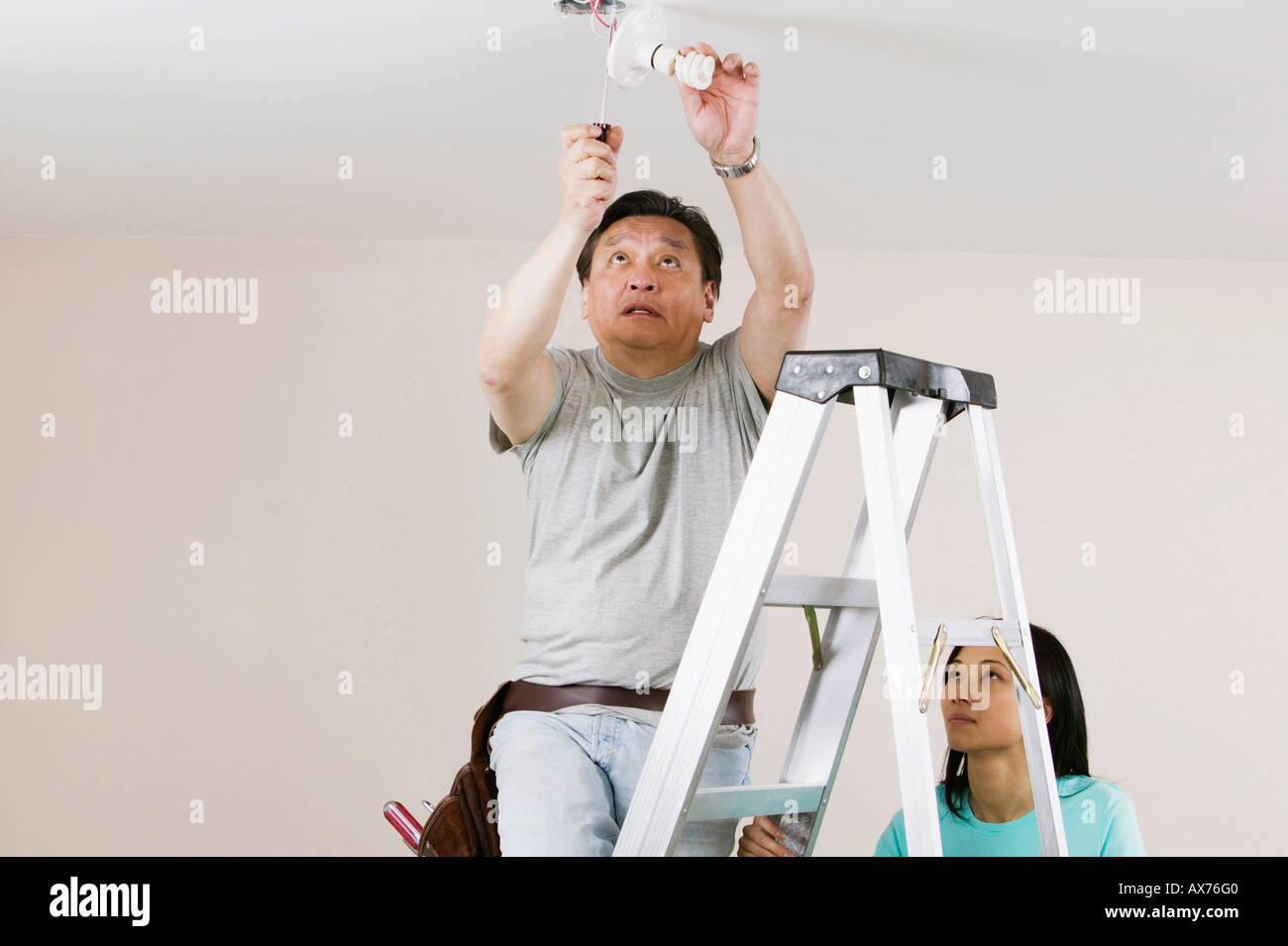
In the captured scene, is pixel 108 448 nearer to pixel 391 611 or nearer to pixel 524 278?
pixel 391 611

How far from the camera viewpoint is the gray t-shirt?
61.1 inches

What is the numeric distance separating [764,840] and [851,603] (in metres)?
0.31

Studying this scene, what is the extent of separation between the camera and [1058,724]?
85.4 inches

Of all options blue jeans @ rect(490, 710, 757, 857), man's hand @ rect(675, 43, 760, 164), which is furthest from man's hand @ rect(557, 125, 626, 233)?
blue jeans @ rect(490, 710, 757, 857)

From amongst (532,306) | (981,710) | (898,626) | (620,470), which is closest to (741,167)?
(532,306)

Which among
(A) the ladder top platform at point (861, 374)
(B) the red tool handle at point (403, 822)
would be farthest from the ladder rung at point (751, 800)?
(B) the red tool handle at point (403, 822)

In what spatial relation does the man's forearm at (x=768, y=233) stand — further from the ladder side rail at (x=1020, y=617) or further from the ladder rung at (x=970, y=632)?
the ladder rung at (x=970, y=632)

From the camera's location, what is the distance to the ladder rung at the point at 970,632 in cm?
121

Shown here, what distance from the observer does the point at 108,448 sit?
3748mm

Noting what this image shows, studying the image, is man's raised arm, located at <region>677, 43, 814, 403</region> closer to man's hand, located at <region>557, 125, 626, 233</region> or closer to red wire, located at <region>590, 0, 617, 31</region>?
man's hand, located at <region>557, 125, 626, 233</region>

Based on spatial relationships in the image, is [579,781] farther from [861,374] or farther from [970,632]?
[861,374]

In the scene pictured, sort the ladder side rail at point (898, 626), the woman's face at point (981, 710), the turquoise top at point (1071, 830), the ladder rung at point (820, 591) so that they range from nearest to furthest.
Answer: the ladder side rail at point (898, 626)
the ladder rung at point (820, 591)
the turquoise top at point (1071, 830)
the woman's face at point (981, 710)

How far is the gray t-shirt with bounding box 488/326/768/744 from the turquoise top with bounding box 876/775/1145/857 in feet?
2.16
